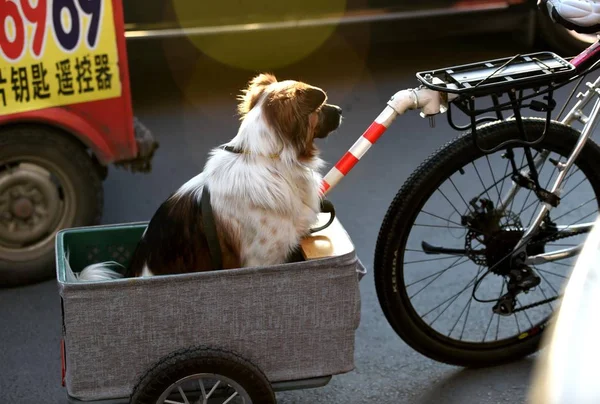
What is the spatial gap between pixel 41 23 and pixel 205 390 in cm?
190

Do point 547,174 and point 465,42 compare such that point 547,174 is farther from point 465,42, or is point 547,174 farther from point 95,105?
point 465,42

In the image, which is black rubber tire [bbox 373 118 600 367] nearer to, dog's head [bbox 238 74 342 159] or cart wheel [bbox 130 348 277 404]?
dog's head [bbox 238 74 342 159]

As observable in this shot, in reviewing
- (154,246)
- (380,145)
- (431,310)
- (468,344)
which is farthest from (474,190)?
(154,246)

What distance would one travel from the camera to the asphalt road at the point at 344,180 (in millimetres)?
3312

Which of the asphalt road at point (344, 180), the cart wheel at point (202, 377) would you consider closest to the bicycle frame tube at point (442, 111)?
the asphalt road at point (344, 180)

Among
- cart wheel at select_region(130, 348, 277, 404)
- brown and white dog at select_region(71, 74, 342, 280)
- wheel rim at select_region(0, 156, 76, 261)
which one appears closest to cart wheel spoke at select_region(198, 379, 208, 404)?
cart wheel at select_region(130, 348, 277, 404)

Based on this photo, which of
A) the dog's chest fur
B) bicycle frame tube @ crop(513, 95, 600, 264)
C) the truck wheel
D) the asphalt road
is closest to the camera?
the dog's chest fur

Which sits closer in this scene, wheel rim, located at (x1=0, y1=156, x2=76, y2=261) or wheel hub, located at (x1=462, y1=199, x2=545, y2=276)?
wheel hub, located at (x1=462, y1=199, x2=545, y2=276)

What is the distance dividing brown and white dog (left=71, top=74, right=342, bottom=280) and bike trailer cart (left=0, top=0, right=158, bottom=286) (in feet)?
4.15

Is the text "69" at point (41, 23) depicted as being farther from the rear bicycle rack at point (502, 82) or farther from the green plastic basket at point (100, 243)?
the rear bicycle rack at point (502, 82)

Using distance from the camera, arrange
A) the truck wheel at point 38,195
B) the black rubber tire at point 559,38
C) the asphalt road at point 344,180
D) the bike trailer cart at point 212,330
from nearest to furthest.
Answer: the bike trailer cart at point 212,330, the asphalt road at point 344,180, the truck wheel at point 38,195, the black rubber tire at point 559,38

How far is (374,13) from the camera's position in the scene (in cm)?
598

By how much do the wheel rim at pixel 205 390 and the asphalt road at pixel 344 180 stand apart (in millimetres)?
631

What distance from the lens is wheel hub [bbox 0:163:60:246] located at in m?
3.91
